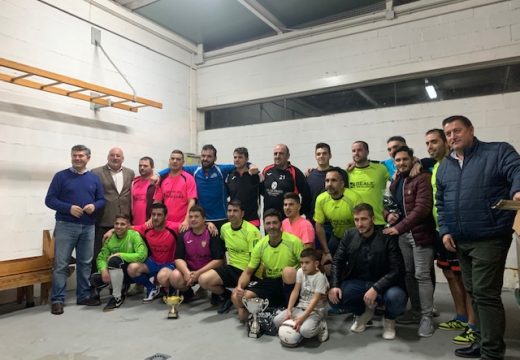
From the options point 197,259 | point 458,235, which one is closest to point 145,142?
point 197,259

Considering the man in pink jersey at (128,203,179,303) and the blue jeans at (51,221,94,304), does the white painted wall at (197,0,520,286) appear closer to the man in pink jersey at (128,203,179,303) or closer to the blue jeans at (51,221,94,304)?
the man in pink jersey at (128,203,179,303)

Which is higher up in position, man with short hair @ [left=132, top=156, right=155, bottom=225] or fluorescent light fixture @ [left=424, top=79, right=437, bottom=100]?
fluorescent light fixture @ [left=424, top=79, right=437, bottom=100]

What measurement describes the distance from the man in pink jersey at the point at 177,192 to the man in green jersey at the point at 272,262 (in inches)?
50.6

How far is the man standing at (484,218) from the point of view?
2229 millimetres

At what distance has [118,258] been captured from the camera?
3.89 metres

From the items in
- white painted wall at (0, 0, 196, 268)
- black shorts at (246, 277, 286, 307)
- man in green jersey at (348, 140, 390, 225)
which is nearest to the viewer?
black shorts at (246, 277, 286, 307)

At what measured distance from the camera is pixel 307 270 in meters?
2.88

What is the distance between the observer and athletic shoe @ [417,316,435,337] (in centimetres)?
285

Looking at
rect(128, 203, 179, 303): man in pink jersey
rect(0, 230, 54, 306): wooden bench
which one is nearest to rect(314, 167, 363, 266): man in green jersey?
rect(128, 203, 179, 303): man in pink jersey

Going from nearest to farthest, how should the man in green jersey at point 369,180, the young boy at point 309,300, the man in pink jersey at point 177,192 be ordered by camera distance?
the young boy at point 309,300
the man in green jersey at point 369,180
the man in pink jersey at point 177,192

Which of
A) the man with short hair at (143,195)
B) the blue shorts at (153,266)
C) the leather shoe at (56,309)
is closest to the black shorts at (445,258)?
A: the blue shorts at (153,266)

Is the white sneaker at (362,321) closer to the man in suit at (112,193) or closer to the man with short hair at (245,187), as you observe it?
the man with short hair at (245,187)

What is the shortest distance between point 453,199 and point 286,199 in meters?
1.40

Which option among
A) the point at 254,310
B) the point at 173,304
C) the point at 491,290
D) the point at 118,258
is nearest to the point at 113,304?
the point at 118,258
